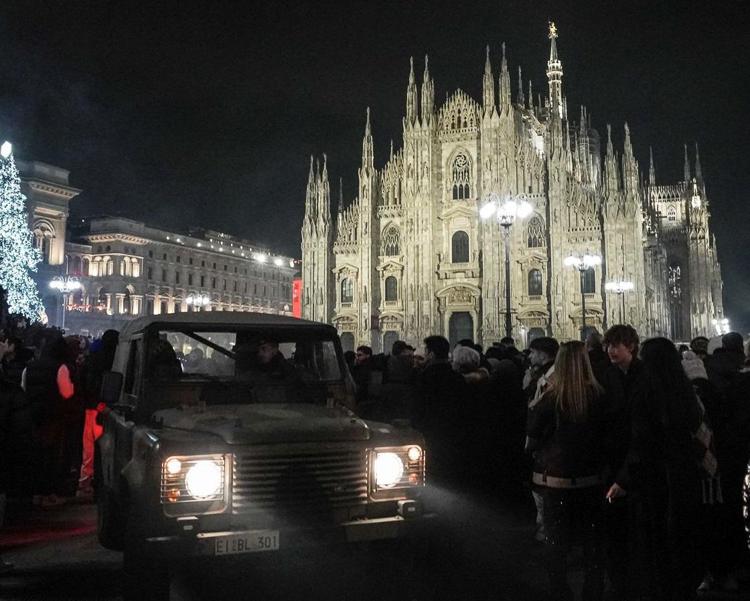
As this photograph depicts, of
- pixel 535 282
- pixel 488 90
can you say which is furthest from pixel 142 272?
pixel 535 282

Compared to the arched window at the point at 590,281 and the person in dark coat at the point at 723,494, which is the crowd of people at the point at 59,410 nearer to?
the person in dark coat at the point at 723,494

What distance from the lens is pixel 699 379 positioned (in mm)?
5316

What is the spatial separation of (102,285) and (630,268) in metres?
46.5

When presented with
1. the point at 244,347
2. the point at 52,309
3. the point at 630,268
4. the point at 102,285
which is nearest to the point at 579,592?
the point at 244,347

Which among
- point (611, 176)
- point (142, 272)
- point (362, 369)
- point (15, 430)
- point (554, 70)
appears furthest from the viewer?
point (142, 272)

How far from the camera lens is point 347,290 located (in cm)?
4625

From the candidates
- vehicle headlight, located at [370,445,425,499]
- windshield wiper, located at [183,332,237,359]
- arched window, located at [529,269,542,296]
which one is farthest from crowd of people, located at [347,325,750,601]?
arched window, located at [529,269,542,296]

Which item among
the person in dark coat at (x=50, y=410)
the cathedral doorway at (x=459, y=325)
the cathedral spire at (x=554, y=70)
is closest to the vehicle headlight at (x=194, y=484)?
the person in dark coat at (x=50, y=410)

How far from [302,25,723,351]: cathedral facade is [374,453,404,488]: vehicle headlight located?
33767mm

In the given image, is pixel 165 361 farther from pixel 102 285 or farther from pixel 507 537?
pixel 102 285

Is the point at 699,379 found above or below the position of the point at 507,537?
above

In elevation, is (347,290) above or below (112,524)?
above

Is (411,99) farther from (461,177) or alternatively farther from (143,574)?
(143,574)

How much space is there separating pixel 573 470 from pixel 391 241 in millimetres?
40772
